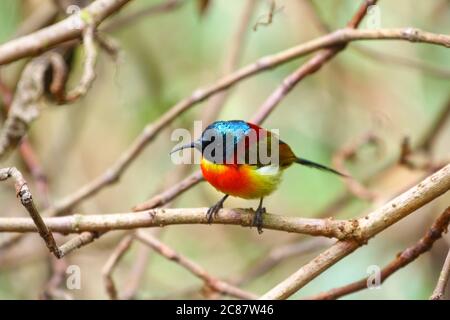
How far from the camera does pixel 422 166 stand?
3812 mm

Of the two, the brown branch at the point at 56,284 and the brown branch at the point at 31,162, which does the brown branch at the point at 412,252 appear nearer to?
the brown branch at the point at 56,284

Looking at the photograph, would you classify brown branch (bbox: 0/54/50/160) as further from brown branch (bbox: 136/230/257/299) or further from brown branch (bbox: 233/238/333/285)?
brown branch (bbox: 233/238/333/285)

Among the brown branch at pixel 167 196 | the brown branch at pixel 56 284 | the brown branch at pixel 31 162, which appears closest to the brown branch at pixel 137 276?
the brown branch at pixel 56 284

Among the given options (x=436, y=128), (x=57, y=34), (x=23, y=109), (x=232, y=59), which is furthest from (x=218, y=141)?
(x=436, y=128)

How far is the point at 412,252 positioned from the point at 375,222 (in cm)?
40

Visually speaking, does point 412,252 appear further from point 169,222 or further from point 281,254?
point 281,254

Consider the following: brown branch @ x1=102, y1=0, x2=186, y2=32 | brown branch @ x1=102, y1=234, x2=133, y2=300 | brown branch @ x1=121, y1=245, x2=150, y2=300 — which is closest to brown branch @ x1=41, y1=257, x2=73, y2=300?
brown branch @ x1=102, y1=234, x2=133, y2=300

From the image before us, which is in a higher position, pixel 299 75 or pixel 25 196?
pixel 299 75

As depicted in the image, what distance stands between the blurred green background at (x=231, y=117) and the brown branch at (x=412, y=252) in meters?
1.74

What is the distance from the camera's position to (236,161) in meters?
2.70

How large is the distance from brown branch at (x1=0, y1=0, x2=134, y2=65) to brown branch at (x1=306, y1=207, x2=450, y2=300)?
1333 millimetres

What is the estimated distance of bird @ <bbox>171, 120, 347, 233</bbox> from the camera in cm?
268

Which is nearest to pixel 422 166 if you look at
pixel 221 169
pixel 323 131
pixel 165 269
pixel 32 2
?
pixel 323 131

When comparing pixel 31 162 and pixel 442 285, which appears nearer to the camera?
pixel 442 285
